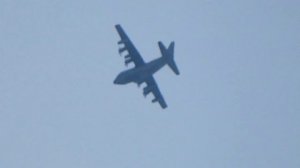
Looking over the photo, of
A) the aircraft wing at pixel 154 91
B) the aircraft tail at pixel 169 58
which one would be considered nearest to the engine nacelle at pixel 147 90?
the aircraft wing at pixel 154 91

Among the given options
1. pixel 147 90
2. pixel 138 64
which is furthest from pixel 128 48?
pixel 147 90

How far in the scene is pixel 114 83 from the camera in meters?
86.6

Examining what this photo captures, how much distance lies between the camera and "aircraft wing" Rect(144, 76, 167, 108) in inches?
3506

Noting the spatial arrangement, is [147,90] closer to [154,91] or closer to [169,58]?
[154,91]

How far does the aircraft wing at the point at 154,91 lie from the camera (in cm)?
8906

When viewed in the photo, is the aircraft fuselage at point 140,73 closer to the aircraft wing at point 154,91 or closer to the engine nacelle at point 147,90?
the aircraft wing at point 154,91

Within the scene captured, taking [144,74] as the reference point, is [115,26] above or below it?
above

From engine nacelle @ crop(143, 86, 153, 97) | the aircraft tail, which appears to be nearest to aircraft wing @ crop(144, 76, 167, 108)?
engine nacelle @ crop(143, 86, 153, 97)

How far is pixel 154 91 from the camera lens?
90.3m

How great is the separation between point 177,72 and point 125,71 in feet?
19.7

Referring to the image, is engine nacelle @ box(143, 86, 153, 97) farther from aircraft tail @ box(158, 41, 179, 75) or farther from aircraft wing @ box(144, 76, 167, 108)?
aircraft tail @ box(158, 41, 179, 75)

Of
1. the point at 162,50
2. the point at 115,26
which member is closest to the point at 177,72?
the point at 162,50

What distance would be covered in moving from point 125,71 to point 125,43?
3178 millimetres

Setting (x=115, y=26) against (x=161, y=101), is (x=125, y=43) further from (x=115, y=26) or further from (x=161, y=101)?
(x=161, y=101)
